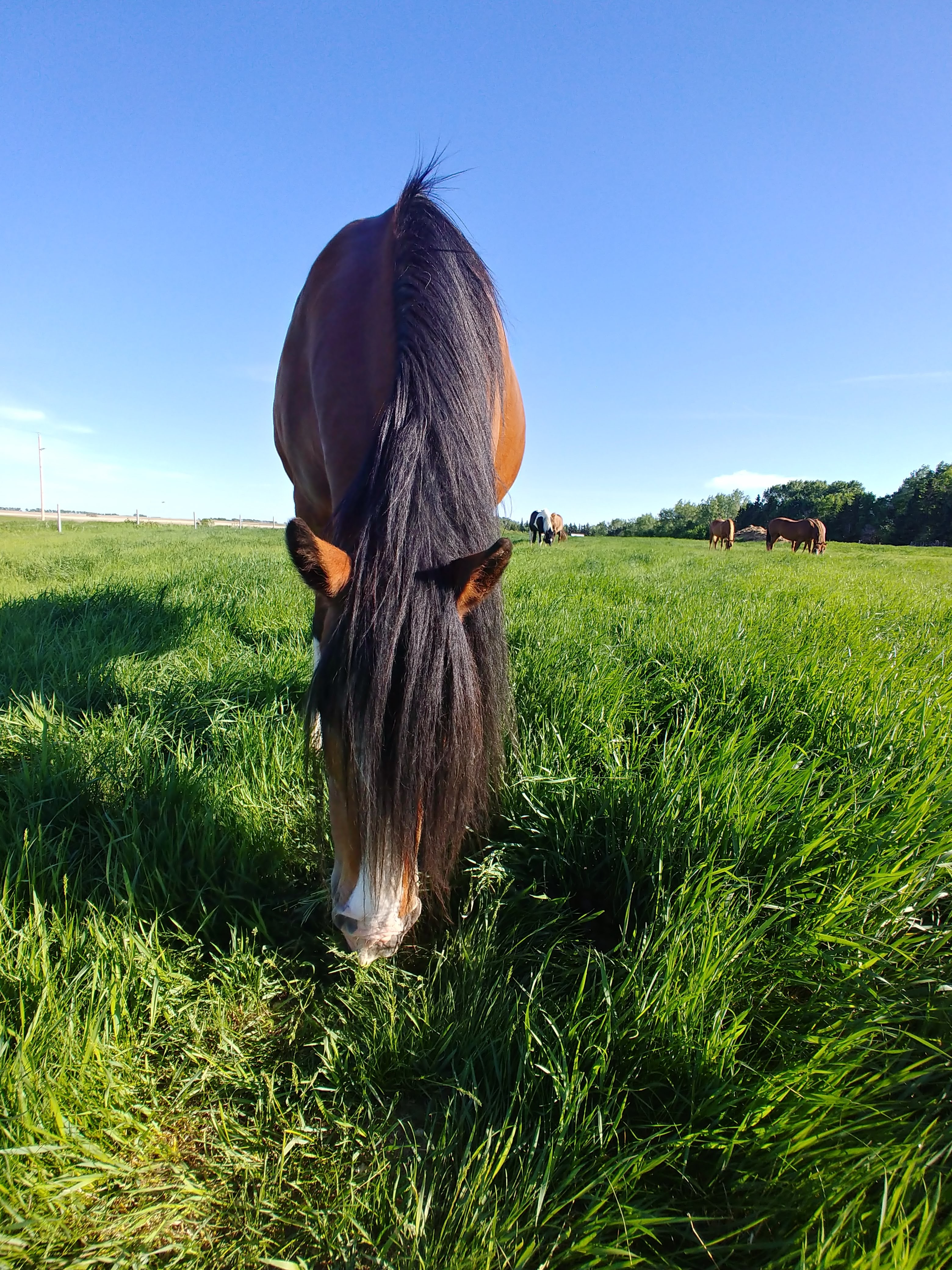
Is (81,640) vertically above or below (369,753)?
below

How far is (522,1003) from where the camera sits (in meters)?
1.44

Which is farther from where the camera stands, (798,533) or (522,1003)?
(798,533)

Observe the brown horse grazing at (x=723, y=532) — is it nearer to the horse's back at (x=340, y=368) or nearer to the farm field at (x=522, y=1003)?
the horse's back at (x=340, y=368)

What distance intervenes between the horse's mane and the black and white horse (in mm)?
24055

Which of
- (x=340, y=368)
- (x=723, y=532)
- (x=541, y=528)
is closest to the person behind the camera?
(x=340, y=368)

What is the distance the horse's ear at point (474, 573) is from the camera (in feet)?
4.68

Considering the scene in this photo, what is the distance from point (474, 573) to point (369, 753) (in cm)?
52

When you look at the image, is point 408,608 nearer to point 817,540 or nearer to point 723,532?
point 817,540

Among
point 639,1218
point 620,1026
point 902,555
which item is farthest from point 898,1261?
point 902,555

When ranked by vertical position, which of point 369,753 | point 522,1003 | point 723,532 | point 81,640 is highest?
point 723,532

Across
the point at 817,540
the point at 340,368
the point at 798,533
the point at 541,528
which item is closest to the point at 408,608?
the point at 340,368

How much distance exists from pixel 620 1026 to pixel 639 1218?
332mm

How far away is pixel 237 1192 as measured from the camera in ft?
3.75

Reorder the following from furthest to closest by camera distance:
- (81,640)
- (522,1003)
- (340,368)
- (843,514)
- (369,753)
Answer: (843,514)
(81,640)
(340,368)
(522,1003)
(369,753)
